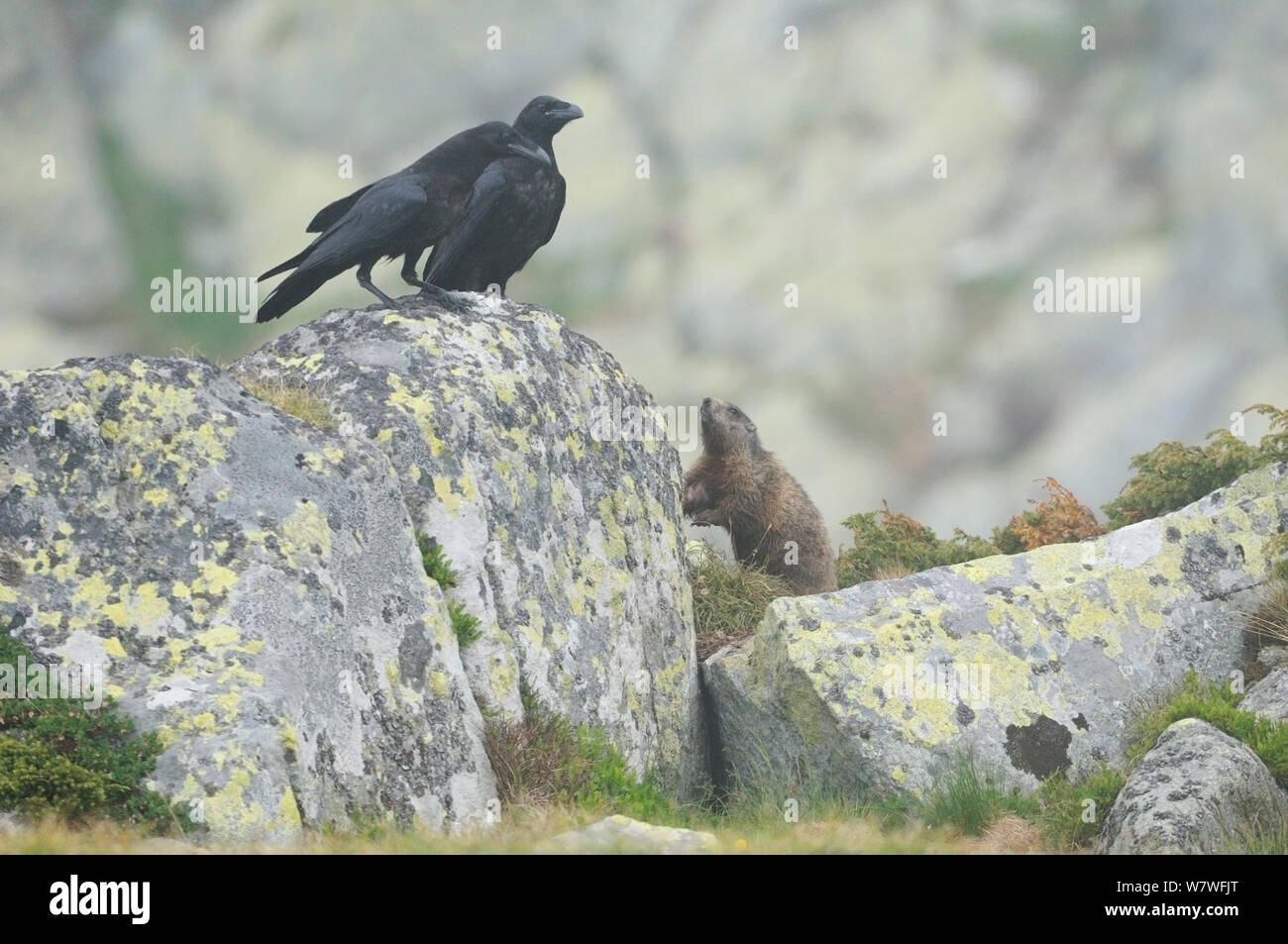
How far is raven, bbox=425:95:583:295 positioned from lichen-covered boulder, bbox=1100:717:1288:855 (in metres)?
6.71

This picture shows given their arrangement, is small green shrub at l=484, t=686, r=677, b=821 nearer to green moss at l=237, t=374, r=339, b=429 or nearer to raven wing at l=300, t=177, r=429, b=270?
green moss at l=237, t=374, r=339, b=429

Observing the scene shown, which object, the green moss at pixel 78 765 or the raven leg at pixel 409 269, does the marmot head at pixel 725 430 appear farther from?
the green moss at pixel 78 765

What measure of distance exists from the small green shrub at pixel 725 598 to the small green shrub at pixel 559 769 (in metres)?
3.24

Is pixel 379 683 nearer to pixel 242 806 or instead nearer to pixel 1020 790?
pixel 242 806

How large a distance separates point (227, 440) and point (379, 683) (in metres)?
1.72

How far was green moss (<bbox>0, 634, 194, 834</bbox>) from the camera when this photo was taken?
6.60 meters

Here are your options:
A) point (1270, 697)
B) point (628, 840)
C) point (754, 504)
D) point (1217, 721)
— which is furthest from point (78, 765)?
point (754, 504)

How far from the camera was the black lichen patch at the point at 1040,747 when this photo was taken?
10.4m

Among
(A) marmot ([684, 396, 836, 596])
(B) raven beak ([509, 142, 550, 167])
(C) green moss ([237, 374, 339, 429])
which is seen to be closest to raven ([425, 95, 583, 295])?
(B) raven beak ([509, 142, 550, 167])

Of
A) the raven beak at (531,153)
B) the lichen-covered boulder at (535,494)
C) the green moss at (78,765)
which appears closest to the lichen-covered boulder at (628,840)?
the green moss at (78,765)

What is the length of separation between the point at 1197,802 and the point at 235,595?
5941mm

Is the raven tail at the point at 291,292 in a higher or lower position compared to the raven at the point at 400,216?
lower

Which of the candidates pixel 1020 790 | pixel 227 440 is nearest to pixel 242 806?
pixel 227 440

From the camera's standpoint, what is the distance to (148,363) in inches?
330
